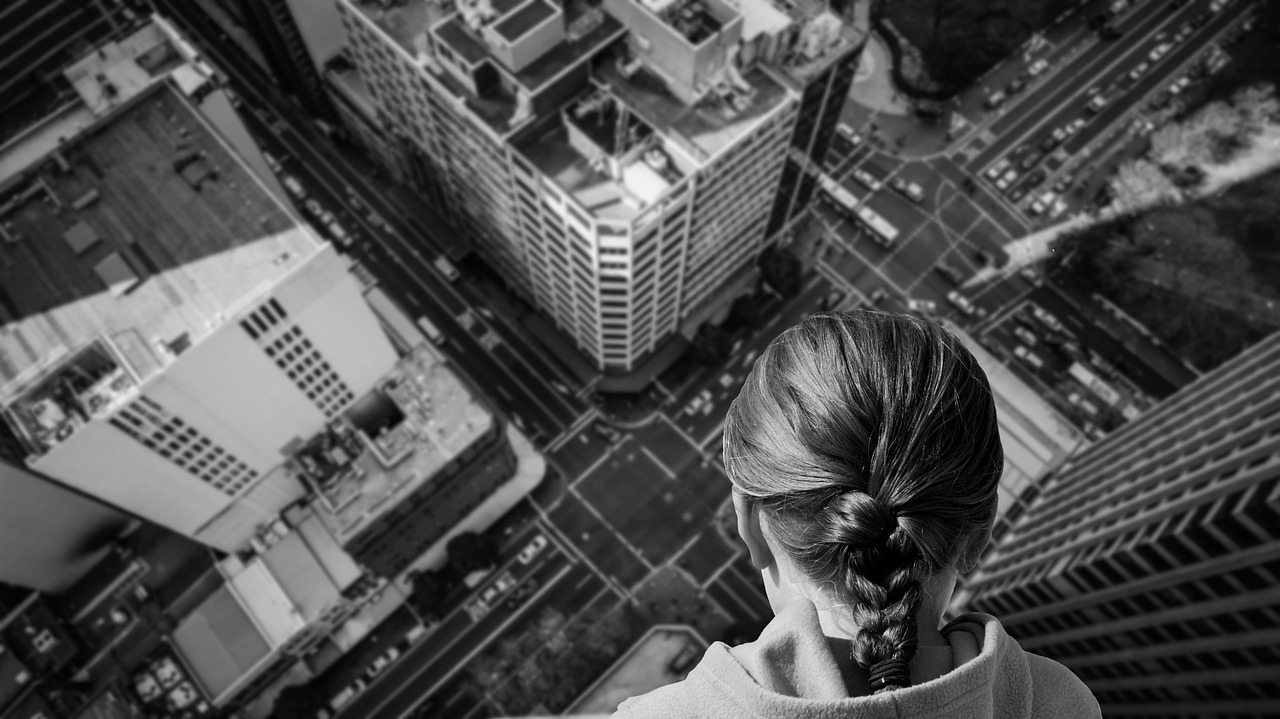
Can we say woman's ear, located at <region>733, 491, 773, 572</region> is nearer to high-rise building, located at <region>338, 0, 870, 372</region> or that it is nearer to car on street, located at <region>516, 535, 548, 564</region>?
high-rise building, located at <region>338, 0, 870, 372</region>

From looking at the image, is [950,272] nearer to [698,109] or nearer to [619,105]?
[698,109]

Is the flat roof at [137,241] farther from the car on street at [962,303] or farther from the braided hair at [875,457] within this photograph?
the car on street at [962,303]

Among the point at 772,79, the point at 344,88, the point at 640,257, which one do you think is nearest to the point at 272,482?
the point at 640,257

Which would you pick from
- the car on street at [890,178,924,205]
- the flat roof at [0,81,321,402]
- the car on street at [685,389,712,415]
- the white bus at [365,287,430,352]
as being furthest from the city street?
the flat roof at [0,81,321,402]

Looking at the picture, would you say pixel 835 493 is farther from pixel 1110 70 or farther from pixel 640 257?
pixel 1110 70

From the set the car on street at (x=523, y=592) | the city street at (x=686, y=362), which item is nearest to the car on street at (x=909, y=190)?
the city street at (x=686, y=362)
